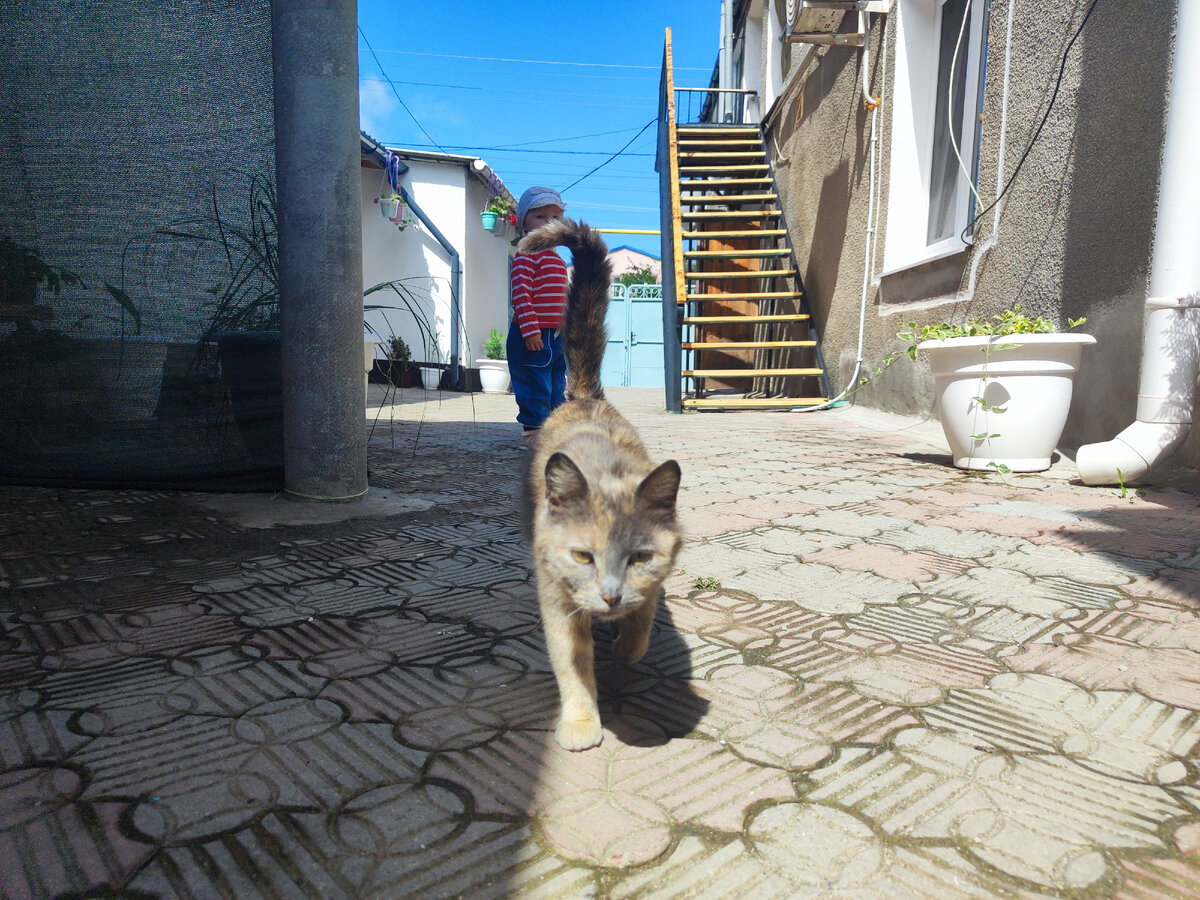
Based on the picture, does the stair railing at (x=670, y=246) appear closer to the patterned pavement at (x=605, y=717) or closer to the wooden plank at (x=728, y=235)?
the wooden plank at (x=728, y=235)

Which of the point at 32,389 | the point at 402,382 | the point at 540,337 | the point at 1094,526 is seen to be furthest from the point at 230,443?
the point at 402,382

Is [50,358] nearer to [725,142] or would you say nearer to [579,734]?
[579,734]

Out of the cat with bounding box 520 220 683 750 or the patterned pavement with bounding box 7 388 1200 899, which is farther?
the cat with bounding box 520 220 683 750

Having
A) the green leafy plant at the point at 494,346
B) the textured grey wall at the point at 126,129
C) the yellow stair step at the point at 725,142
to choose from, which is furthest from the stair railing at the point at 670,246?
the textured grey wall at the point at 126,129

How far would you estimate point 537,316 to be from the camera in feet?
18.0

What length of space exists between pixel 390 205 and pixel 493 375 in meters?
3.54

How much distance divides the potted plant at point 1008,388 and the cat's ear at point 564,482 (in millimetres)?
3379

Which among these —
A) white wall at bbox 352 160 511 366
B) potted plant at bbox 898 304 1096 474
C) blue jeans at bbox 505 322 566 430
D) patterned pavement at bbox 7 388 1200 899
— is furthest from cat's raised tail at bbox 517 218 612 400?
white wall at bbox 352 160 511 366

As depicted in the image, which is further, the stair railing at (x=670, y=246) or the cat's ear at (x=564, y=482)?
the stair railing at (x=670, y=246)

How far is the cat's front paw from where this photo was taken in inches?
65.3

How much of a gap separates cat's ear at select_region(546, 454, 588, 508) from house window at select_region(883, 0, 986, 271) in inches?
220

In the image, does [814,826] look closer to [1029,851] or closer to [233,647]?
[1029,851]

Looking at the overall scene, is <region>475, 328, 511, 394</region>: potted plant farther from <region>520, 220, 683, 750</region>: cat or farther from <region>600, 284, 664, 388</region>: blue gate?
<region>520, 220, 683, 750</region>: cat

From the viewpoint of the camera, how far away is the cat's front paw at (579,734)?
1659 mm
